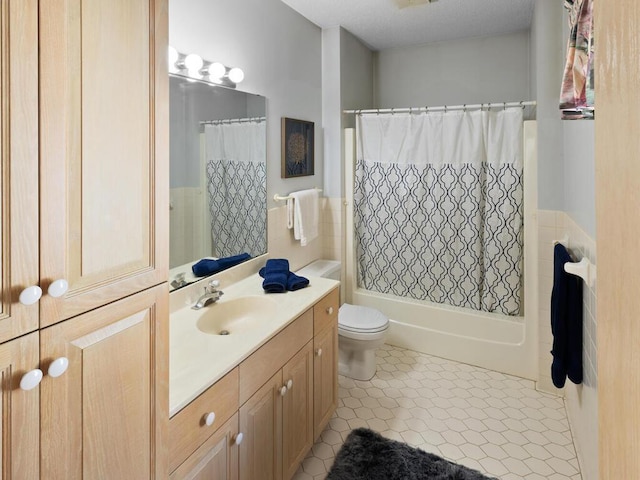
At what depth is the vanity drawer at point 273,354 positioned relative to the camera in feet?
4.65

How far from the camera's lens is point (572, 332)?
5.96ft

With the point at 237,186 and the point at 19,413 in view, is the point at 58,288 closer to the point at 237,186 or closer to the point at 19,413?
the point at 19,413

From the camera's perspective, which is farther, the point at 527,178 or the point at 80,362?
the point at 527,178

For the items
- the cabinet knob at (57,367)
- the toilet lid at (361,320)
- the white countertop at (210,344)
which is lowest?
the toilet lid at (361,320)

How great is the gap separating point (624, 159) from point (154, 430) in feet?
3.59

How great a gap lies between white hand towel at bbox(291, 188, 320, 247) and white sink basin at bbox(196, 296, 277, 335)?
88cm

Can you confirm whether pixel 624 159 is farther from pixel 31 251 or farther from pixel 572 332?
pixel 572 332

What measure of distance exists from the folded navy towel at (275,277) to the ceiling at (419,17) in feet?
5.80

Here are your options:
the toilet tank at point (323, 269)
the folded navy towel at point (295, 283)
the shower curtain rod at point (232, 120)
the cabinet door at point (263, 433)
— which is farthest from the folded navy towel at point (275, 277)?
the shower curtain rod at point (232, 120)

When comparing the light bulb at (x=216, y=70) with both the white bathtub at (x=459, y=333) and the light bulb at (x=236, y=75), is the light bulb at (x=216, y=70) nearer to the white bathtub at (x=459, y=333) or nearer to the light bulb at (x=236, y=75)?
the light bulb at (x=236, y=75)

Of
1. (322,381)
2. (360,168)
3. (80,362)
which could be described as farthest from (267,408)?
(360,168)

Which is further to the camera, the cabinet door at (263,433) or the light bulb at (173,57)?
the light bulb at (173,57)

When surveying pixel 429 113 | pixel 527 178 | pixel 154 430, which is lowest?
pixel 154 430

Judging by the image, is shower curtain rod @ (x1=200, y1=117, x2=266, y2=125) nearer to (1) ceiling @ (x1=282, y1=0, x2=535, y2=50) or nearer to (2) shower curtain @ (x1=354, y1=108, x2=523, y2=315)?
(1) ceiling @ (x1=282, y1=0, x2=535, y2=50)
